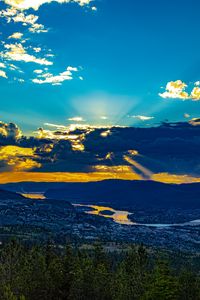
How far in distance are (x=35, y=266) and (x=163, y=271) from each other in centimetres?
4993

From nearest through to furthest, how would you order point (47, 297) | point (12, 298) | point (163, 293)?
1. point (12, 298)
2. point (163, 293)
3. point (47, 297)

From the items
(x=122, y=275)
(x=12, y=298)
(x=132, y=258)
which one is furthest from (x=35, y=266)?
(x=132, y=258)

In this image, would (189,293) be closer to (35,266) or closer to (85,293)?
(85,293)

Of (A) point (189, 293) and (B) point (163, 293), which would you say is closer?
(B) point (163, 293)

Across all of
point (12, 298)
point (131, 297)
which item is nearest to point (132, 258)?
point (131, 297)

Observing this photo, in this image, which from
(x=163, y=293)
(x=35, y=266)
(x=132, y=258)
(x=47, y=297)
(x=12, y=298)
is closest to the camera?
(x=12, y=298)

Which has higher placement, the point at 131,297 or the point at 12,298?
the point at 12,298

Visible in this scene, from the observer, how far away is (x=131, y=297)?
132875 mm

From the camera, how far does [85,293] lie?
137875 mm

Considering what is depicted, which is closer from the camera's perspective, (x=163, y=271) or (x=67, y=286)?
(x=163, y=271)

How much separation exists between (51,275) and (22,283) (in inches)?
363

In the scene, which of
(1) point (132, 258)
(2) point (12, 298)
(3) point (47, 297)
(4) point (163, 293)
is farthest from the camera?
(1) point (132, 258)

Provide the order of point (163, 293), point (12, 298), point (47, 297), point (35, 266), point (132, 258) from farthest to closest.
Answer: point (132, 258) < point (35, 266) < point (47, 297) < point (163, 293) < point (12, 298)

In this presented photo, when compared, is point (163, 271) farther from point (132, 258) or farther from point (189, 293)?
point (132, 258)
